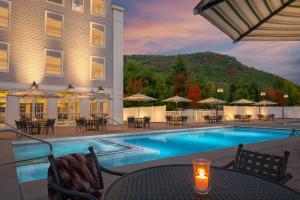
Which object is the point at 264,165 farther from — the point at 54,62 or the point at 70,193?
the point at 54,62

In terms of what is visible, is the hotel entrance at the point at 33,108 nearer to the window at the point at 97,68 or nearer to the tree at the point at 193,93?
the window at the point at 97,68

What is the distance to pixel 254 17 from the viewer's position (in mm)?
3734

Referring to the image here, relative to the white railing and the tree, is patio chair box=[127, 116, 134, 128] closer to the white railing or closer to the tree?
the white railing

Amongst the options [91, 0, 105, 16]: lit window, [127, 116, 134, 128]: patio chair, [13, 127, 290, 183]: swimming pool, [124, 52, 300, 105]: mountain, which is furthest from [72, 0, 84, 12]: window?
[124, 52, 300, 105]: mountain

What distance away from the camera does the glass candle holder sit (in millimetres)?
1788

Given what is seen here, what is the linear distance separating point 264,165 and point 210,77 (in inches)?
2718

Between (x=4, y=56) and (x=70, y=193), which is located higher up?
(x=4, y=56)

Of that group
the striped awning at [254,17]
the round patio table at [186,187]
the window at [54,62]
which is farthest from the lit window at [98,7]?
the round patio table at [186,187]

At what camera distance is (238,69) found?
76.6 meters

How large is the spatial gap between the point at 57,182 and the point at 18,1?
56.6 feet

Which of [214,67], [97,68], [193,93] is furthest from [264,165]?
[214,67]

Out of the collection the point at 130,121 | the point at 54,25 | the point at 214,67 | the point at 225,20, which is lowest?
the point at 130,121

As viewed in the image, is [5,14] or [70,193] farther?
[5,14]

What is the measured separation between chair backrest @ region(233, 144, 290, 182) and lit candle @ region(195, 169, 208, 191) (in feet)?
3.42
